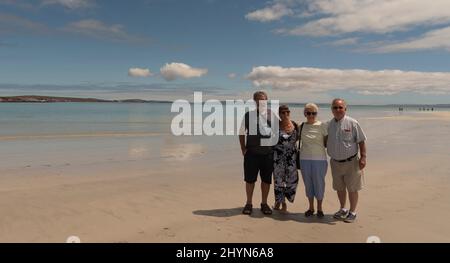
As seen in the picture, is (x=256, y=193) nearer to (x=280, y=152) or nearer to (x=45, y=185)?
(x=280, y=152)

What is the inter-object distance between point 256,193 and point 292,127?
7.39 ft

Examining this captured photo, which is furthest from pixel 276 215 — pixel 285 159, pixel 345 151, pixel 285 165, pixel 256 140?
Answer: pixel 345 151

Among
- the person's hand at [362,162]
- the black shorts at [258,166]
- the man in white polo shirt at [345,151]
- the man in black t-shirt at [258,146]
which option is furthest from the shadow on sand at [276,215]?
the person's hand at [362,162]

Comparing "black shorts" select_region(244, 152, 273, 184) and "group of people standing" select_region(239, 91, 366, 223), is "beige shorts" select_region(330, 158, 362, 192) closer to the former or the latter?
"group of people standing" select_region(239, 91, 366, 223)

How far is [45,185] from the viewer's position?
8844mm

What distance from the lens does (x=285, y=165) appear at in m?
6.67

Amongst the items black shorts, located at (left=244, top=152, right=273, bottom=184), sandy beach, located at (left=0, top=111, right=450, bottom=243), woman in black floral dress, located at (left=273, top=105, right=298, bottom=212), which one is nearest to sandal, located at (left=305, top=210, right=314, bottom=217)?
sandy beach, located at (left=0, top=111, right=450, bottom=243)

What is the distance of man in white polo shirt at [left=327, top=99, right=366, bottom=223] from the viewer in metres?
6.12

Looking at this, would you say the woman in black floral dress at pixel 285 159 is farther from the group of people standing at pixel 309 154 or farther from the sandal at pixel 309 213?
the sandal at pixel 309 213

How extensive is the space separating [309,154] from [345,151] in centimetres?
56

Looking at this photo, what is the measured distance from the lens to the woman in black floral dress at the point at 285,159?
21.5 ft

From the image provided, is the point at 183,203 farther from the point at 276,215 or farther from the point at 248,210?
the point at 276,215

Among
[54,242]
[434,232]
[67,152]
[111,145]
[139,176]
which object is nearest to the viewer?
[54,242]

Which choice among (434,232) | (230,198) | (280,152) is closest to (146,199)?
(230,198)
